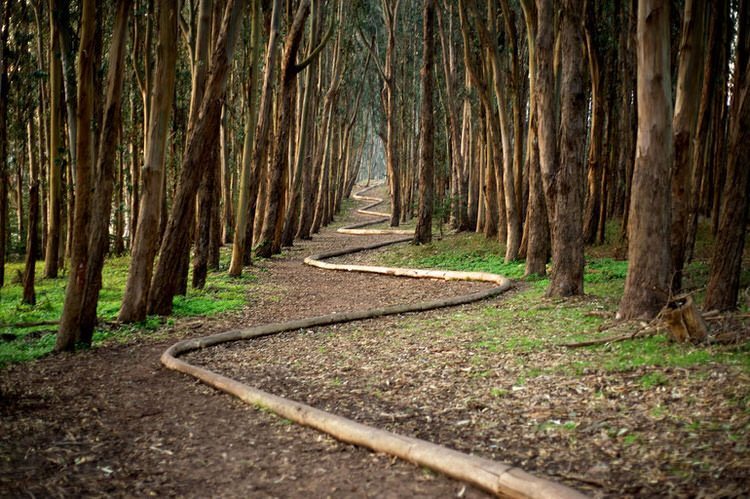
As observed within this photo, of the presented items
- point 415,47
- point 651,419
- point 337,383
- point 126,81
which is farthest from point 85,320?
point 415,47

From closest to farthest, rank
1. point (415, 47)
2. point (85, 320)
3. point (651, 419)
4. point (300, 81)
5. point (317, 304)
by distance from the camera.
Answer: point (651, 419)
point (85, 320)
point (317, 304)
point (300, 81)
point (415, 47)

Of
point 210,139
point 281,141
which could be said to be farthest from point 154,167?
point 281,141

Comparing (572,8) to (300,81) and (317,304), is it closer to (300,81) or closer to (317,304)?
(317,304)

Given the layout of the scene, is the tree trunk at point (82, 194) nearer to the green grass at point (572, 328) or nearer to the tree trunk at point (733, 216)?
the green grass at point (572, 328)

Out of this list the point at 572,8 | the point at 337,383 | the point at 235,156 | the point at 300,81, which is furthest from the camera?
the point at 235,156

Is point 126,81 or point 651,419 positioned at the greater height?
point 126,81

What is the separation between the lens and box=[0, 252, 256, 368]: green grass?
7.75 m

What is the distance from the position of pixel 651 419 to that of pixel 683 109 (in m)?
4.70

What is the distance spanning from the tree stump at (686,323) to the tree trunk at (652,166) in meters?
0.95

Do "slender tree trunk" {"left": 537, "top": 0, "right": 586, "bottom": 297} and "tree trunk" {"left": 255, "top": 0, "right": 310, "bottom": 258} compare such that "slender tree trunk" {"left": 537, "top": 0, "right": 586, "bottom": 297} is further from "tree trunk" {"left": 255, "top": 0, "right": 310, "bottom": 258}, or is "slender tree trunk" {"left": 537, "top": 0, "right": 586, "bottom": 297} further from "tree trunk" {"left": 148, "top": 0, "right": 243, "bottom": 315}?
"tree trunk" {"left": 255, "top": 0, "right": 310, "bottom": 258}

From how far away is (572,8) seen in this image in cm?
938

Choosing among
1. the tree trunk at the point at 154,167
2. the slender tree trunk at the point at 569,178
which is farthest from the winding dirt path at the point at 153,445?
the slender tree trunk at the point at 569,178

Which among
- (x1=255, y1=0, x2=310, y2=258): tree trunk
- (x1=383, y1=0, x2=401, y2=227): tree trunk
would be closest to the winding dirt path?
(x1=255, y1=0, x2=310, y2=258): tree trunk

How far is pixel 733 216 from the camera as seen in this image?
21.6 ft
